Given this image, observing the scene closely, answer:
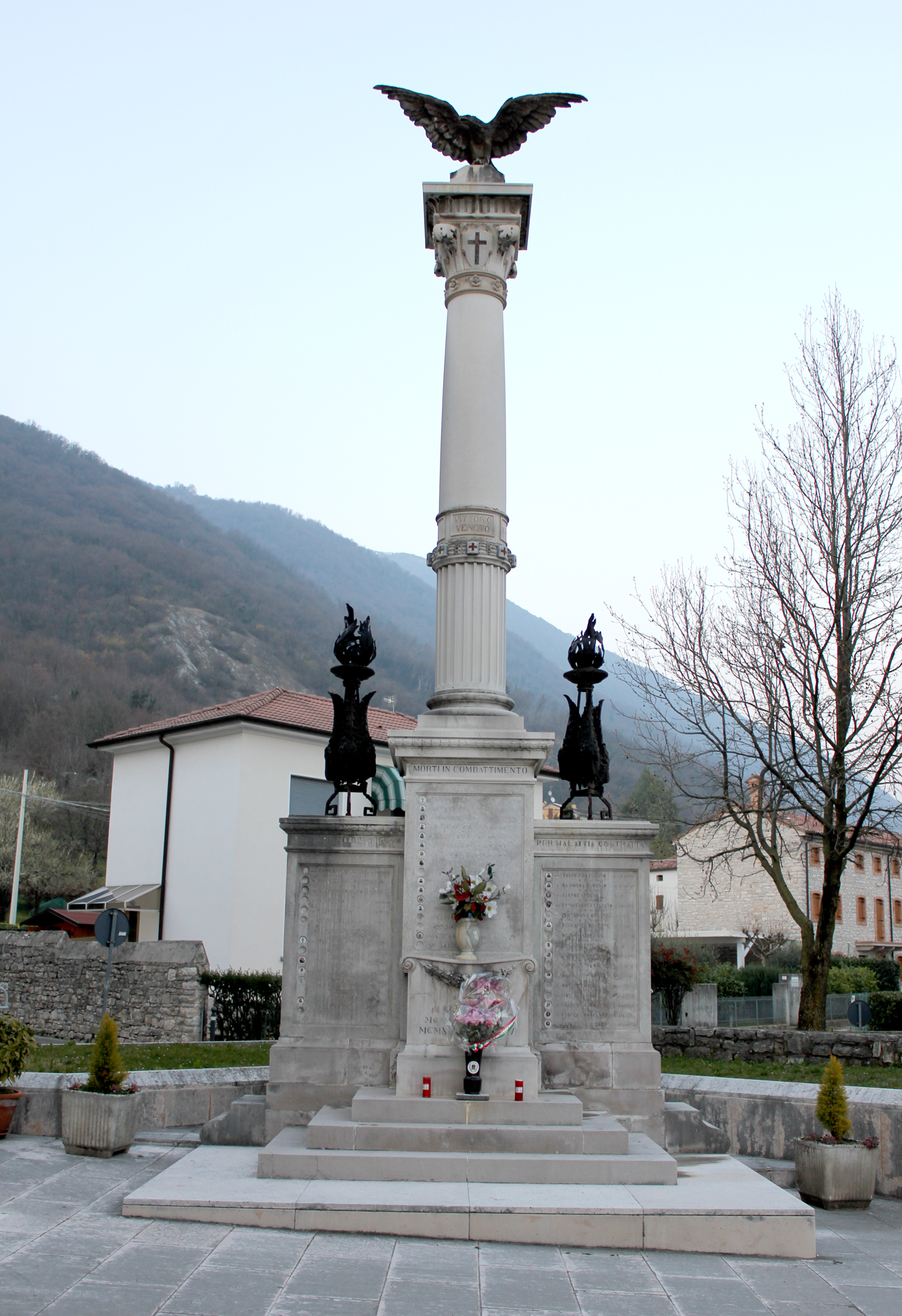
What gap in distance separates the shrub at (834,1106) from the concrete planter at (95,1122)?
6.21 m

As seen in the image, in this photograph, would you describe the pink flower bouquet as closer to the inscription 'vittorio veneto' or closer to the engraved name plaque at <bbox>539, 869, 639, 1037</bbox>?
the engraved name plaque at <bbox>539, 869, 639, 1037</bbox>

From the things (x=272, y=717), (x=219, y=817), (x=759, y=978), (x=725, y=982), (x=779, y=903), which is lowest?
(x=759, y=978)

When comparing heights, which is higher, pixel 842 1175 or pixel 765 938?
pixel 842 1175

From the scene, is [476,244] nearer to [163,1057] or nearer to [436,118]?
[436,118]

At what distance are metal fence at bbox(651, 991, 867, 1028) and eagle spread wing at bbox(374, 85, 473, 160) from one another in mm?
19158

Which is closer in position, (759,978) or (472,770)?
(472,770)

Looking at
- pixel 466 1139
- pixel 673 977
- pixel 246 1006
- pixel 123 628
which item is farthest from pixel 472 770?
pixel 123 628

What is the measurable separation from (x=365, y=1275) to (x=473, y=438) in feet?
25.9

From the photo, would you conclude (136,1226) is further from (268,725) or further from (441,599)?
(268,725)

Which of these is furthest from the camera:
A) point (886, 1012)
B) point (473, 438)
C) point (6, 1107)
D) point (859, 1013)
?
point (886, 1012)

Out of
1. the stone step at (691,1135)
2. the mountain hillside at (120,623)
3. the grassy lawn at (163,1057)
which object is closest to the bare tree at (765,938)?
the grassy lawn at (163,1057)

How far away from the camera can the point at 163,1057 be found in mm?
14523

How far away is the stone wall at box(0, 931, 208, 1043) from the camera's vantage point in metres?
20.1

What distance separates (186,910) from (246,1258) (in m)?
24.0
